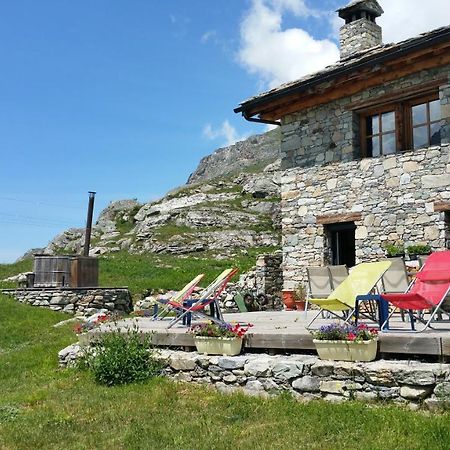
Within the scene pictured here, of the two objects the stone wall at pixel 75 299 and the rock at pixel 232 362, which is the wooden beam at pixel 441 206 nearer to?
the rock at pixel 232 362

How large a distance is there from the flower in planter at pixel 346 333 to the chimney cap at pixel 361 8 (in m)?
10.9

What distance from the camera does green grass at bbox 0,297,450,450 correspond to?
185 inches

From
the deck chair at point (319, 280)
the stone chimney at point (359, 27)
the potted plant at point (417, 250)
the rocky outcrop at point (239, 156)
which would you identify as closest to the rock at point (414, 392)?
the deck chair at point (319, 280)

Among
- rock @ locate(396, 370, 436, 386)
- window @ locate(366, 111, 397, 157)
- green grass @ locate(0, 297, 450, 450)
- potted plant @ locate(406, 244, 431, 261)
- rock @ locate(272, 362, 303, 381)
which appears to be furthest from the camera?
window @ locate(366, 111, 397, 157)

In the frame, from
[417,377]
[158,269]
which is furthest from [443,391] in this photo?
[158,269]

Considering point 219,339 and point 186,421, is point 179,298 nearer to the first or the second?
point 219,339

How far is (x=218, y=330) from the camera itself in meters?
7.19

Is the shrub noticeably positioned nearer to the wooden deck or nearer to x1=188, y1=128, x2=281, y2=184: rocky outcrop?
the wooden deck

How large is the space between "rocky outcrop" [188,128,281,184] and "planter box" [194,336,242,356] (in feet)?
255

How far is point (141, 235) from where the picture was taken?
126 ft

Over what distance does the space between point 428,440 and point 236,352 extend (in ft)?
9.86

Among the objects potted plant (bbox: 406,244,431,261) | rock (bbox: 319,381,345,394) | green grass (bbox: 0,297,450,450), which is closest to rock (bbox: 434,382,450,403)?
green grass (bbox: 0,297,450,450)

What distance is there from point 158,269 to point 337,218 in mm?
14475

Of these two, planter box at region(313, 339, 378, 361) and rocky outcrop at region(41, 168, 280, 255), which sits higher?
rocky outcrop at region(41, 168, 280, 255)
